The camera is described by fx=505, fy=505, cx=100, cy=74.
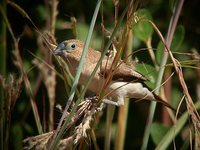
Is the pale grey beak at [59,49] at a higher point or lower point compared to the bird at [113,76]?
higher

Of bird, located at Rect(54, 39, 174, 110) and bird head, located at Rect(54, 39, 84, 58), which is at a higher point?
bird head, located at Rect(54, 39, 84, 58)

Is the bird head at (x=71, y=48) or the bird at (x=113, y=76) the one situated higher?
the bird head at (x=71, y=48)

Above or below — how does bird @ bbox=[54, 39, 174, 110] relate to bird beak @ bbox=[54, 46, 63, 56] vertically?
below

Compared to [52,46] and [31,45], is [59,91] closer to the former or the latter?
[31,45]

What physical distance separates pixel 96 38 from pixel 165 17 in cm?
31

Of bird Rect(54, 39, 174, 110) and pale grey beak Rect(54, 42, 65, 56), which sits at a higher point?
pale grey beak Rect(54, 42, 65, 56)

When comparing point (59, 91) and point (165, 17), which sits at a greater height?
point (165, 17)

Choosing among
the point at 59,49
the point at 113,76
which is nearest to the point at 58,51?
the point at 59,49

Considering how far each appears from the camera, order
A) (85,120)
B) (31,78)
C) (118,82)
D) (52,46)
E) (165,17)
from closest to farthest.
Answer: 1. (85,120)
2. (52,46)
3. (118,82)
4. (31,78)
5. (165,17)

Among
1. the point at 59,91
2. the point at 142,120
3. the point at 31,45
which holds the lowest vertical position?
the point at 142,120

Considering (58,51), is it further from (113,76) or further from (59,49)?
(113,76)

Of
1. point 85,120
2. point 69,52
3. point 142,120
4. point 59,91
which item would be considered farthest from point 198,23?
point 85,120

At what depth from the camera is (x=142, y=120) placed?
6.62 feet

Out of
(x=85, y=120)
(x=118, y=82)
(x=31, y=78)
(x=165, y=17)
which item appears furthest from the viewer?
(x=165, y=17)
